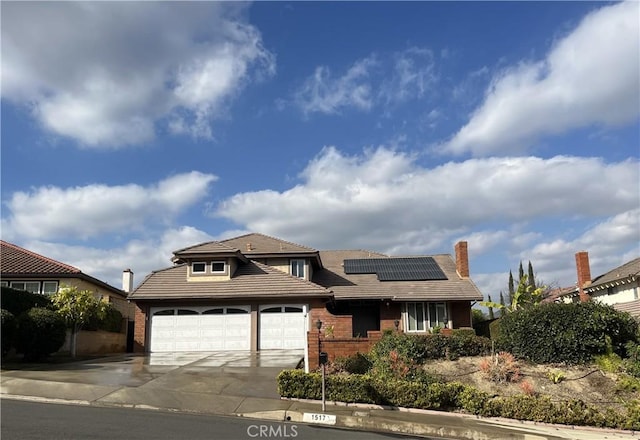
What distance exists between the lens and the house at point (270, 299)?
26.5m

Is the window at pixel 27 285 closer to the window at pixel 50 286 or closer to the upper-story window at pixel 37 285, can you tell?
the upper-story window at pixel 37 285

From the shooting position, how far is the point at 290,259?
30.6 metres

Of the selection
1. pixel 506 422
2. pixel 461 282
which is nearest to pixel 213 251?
pixel 461 282

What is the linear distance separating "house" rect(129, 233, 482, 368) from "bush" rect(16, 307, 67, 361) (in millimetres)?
6740

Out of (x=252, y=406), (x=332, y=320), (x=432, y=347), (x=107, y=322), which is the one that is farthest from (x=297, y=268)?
(x=252, y=406)

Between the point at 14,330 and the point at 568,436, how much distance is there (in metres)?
17.2

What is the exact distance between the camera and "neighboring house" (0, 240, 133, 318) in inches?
1078

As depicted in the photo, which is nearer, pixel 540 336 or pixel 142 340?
pixel 540 336

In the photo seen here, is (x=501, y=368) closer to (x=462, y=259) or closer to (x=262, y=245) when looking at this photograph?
(x=462, y=259)

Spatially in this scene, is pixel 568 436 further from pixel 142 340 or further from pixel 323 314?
pixel 142 340

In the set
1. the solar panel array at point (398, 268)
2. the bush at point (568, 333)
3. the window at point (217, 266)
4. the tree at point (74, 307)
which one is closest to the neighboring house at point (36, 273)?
the tree at point (74, 307)

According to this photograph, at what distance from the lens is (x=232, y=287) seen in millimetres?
27062

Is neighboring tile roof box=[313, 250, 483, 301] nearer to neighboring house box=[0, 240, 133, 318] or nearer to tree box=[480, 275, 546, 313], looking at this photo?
tree box=[480, 275, 546, 313]

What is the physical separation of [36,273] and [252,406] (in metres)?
19.6
